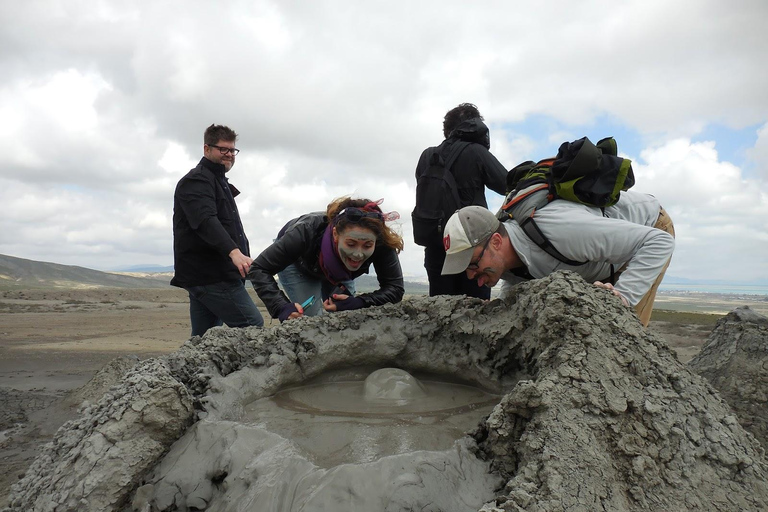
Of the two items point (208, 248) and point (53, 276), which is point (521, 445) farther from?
point (53, 276)

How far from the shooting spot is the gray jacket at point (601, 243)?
2.13 metres

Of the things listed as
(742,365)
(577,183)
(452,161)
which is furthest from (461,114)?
(742,365)

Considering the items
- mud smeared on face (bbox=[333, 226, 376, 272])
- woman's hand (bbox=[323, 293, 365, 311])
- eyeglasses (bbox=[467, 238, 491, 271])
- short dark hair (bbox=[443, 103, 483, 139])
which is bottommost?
woman's hand (bbox=[323, 293, 365, 311])

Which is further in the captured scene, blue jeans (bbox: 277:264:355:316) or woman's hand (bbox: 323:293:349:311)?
blue jeans (bbox: 277:264:355:316)

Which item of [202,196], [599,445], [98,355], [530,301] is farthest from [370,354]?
[98,355]

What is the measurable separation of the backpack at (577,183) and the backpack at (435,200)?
98cm

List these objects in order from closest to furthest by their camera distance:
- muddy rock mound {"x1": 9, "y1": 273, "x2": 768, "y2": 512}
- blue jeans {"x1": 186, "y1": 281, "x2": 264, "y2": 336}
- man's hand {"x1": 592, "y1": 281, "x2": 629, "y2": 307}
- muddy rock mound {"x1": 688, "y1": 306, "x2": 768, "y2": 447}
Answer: muddy rock mound {"x1": 9, "y1": 273, "x2": 768, "y2": 512} < man's hand {"x1": 592, "y1": 281, "x2": 629, "y2": 307} < muddy rock mound {"x1": 688, "y1": 306, "x2": 768, "y2": 447} < blue jeans {"x1": 186, "y1": 281, "x2": 264, "y2": 336}

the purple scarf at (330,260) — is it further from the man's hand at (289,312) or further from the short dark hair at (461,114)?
the short dark hair at (461,114)

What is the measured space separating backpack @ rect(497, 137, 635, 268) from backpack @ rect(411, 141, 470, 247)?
98cm

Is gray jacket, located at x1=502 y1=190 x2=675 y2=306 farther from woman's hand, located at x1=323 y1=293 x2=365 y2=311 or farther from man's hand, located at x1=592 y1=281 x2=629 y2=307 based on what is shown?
woman's hand, located at x1=323 y1=293 x2=365 y2=311

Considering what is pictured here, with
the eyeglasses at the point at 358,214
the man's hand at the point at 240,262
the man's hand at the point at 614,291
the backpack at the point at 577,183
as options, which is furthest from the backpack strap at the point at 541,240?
the man's hand at the point at 240,262

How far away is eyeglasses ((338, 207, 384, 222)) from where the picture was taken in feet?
9.88

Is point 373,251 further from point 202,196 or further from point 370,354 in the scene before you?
point 202,196

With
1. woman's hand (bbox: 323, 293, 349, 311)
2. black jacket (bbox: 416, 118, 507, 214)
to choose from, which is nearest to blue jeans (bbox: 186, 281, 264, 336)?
woman's hand (bbox: 323, 293, 349, 311)
